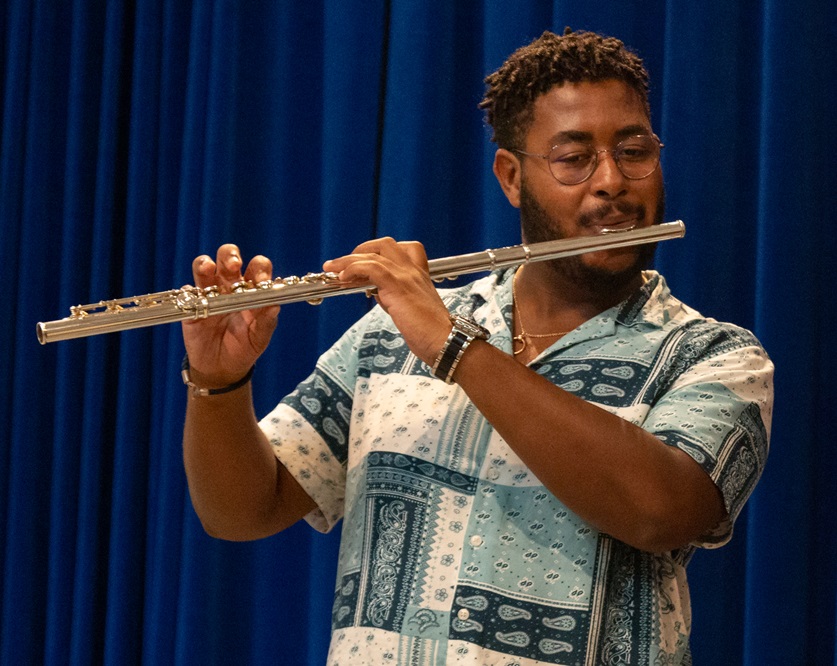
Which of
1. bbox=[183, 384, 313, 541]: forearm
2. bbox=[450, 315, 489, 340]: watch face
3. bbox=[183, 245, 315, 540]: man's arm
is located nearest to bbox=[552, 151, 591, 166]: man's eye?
bbox=[450, 315, 489, 340]: watch face

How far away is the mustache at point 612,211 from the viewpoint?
168 cm

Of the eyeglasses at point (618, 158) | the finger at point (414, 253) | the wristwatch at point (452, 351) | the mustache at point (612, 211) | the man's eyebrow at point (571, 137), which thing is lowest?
the wristwatch at point (452, 351)

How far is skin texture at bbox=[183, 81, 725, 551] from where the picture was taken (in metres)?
1.43

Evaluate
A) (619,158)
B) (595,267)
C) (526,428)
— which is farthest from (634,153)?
(526,428)

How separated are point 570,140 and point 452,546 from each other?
0.58 metres

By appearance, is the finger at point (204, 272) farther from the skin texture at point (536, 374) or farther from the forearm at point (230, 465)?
the forearm at point (230, 465)

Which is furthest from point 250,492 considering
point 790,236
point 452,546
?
point 790,236

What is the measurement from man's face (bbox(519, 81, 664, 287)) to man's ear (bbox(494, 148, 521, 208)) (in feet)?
0.14

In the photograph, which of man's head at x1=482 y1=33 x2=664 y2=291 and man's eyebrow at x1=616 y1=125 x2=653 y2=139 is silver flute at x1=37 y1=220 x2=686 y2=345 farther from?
man's eyebrow at x1=616 y1=125 x2=653 y2=139

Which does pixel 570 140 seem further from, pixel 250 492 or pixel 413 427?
pixel 250 492

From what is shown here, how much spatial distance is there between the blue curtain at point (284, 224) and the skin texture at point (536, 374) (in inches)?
17.1

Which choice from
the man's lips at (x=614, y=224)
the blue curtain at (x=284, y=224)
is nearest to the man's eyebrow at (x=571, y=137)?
the man's lips at (x=614, y=224)

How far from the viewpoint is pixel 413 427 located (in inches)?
64.7

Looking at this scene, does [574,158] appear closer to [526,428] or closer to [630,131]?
[630,131]
